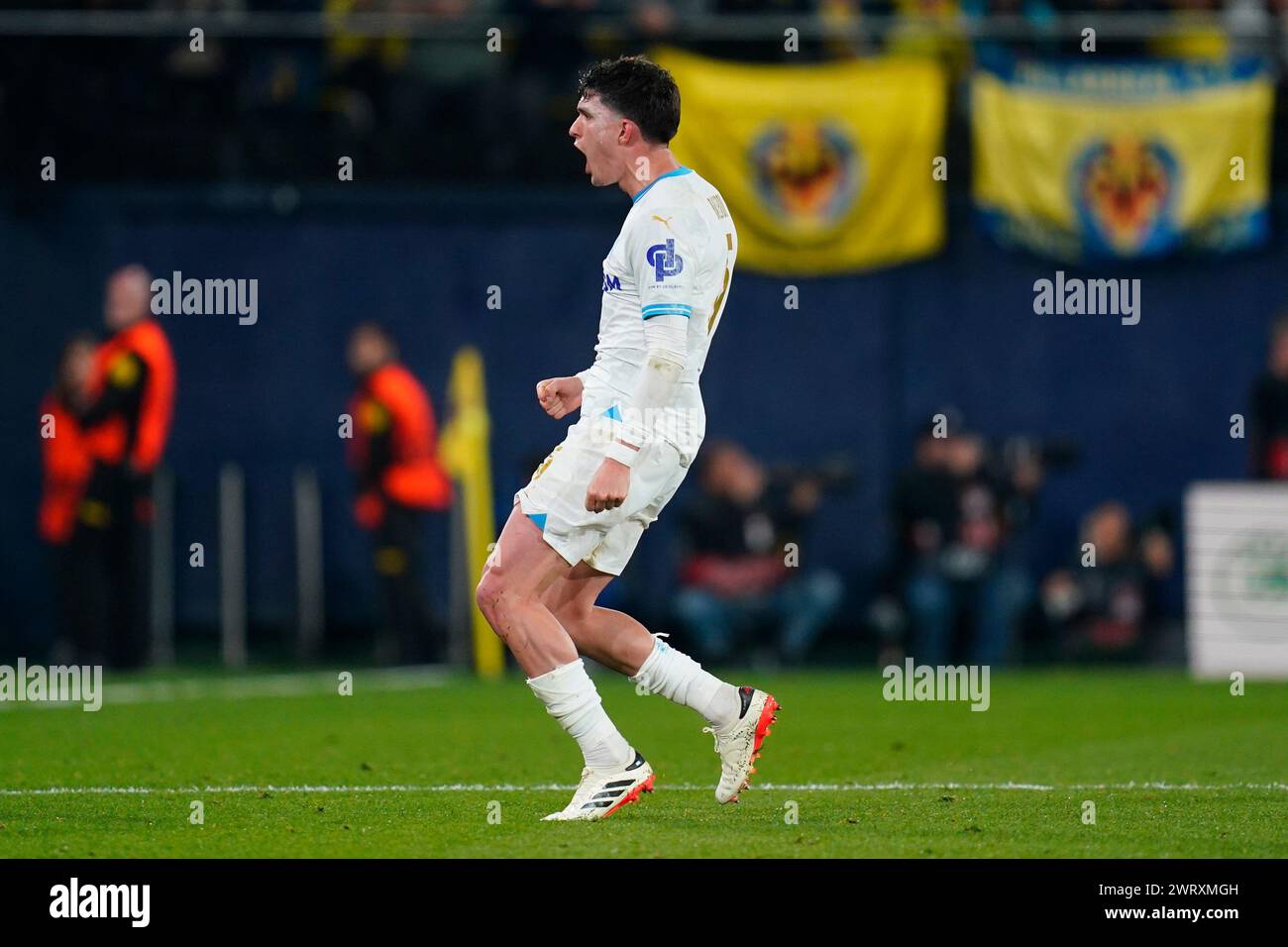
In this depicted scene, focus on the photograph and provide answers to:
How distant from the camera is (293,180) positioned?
17.7 meters

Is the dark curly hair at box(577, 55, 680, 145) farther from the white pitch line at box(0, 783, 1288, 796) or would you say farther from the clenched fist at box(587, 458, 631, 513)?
the white pitch line at box(0, 783, 1288, 796)

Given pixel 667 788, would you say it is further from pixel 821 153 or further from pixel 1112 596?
pixel 821 153

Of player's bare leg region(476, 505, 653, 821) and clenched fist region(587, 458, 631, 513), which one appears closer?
clenched fist region(587, 458, 631, 513)

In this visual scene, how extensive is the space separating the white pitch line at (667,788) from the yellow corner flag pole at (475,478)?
289 inches

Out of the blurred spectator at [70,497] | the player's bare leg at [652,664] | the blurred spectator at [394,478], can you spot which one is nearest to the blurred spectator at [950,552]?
the blurred spectator at [394,478]

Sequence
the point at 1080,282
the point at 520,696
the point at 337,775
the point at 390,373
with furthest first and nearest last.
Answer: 1. the point at 1080,282
2. the point at 390,373
3. the point at 520,696
4. the point at 337,775

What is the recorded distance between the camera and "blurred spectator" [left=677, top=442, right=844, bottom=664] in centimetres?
1714

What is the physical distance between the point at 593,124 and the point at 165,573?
36.3 feet

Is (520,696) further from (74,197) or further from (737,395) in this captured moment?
(74,197)

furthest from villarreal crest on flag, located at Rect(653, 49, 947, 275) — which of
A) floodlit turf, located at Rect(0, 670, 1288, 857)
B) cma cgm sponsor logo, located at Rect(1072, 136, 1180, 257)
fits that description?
floodlit turf, located at Rect(0, 670, 1288, 857)

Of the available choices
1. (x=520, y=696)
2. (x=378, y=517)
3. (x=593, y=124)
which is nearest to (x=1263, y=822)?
(x=593, y=124)

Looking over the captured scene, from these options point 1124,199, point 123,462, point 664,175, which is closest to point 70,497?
point 123,462

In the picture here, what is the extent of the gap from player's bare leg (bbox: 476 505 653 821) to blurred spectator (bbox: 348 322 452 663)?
9.45 meters

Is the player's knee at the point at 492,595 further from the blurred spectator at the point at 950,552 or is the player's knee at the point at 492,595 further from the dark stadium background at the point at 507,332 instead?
the dark stadium background at the point at 507,332
